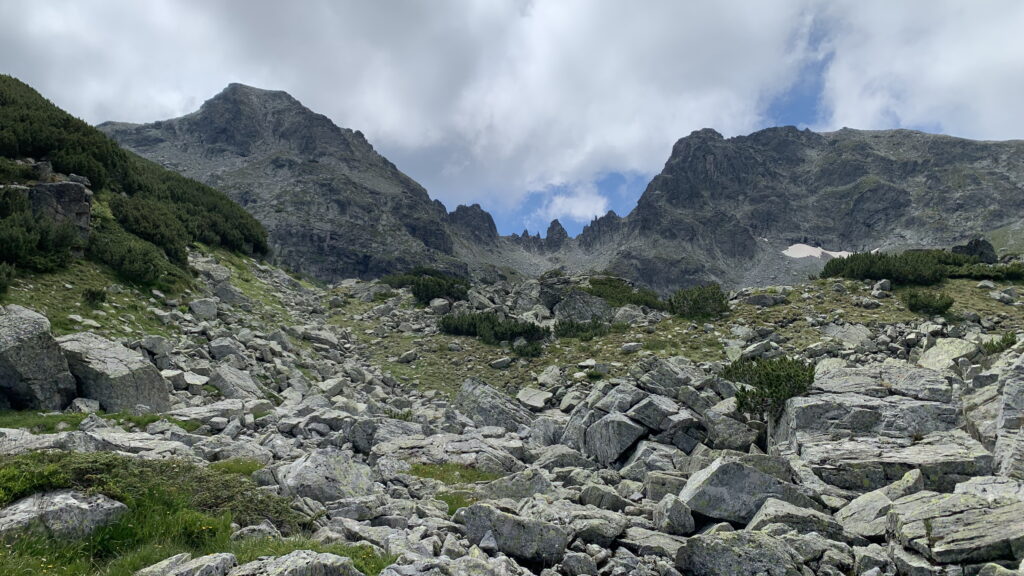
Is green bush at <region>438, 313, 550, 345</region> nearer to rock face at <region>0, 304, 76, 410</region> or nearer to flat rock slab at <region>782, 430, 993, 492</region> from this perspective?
flat rock slab at <region>782, 430, 993, 492</region>

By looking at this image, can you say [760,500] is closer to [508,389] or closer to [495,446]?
[495,446]

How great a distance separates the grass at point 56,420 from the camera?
10.1 meters

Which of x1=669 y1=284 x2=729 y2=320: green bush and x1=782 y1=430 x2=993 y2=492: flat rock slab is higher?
x1=669 y1=284 x2=729 y2=320: green bush

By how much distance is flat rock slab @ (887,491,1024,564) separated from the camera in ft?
21.2

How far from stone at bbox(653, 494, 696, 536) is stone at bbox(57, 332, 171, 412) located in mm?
12863

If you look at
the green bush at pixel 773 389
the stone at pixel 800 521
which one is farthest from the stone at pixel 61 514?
the green bush at pixel 773 389

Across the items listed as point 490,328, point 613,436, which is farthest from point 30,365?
point 490,328

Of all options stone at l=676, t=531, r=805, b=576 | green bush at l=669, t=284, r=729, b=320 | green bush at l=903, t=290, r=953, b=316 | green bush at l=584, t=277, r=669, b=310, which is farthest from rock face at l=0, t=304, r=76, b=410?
green bush at l=903, t=290, r=953, b=316

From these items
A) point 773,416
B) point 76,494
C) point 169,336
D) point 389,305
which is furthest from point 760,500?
point 389,305

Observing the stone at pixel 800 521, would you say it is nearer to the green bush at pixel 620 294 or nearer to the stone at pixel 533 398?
the stone at pixel 533 398

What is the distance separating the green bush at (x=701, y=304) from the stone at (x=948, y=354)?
39.7 ft

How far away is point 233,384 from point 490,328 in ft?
54.4

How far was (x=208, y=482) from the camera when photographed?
7.58 meters

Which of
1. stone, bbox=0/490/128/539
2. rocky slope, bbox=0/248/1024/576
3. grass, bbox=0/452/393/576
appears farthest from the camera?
rocky slope, bbox=0/248/1024/576
